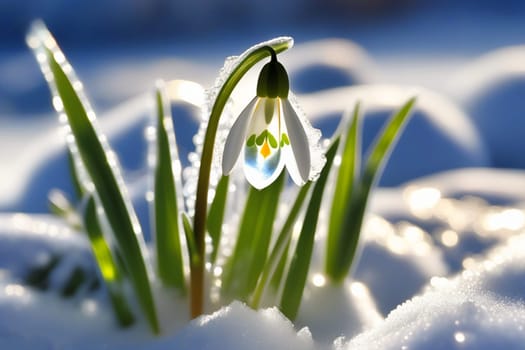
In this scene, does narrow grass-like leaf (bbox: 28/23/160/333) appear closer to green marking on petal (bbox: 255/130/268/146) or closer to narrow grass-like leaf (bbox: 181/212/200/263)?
narrow grass-like leaf (bbox: 181/212/200/263)

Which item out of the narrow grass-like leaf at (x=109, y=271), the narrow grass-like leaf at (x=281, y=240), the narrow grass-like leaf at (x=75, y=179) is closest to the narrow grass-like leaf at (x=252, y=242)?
the narrow grass-like leaf at (x=281, y=240)

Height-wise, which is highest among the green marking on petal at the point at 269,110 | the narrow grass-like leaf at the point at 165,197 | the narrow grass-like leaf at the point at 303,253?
the green marking on petal at the point at 269,110

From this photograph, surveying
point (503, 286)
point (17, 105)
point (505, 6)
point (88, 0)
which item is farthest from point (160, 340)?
point (505, 6)

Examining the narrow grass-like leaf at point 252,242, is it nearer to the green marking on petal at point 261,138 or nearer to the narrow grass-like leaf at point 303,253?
the narrow grass-like leaf at point 303,253

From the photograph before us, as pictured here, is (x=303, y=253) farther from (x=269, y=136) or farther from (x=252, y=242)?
(x=269, y=136)

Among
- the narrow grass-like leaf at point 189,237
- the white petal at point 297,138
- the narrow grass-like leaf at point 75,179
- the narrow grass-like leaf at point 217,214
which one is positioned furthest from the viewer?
the narrow grass-like leaf at point 75,179

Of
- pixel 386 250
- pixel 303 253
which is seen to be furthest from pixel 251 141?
pixel 386 250
